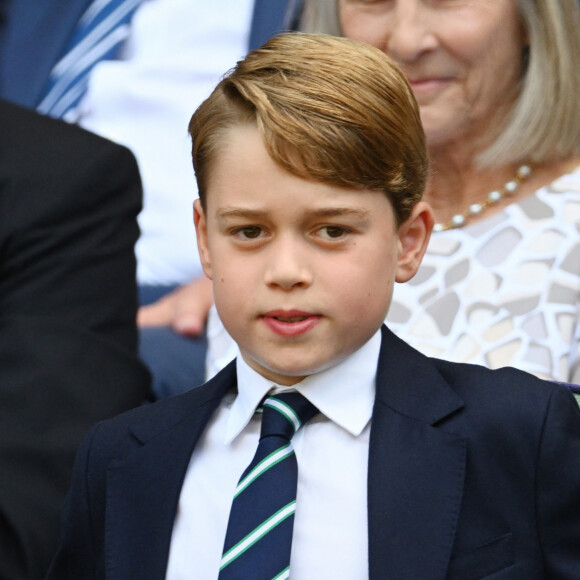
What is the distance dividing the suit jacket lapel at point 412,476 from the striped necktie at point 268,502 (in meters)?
0.07

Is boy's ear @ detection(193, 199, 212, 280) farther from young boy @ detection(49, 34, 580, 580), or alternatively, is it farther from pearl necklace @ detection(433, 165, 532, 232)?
pearl necklace @ detection(433, 165, 532, 232)

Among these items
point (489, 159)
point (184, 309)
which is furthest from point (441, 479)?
point (184, 309)

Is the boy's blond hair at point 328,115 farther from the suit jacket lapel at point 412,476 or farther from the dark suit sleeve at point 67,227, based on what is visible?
the dark suit sleeve at point 67,227

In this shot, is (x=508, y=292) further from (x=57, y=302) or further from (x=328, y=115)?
(x=328, y=115)

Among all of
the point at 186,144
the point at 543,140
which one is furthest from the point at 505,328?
the point at 186,144

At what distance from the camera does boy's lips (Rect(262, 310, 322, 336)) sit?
109 centimetres

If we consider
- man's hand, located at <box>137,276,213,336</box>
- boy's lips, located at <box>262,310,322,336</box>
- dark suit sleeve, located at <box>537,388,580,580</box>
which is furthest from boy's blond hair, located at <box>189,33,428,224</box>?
man's hand, located at <box>137,276,213,336</box>

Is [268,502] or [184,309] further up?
[268,502]

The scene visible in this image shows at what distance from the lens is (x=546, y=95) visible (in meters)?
1.80

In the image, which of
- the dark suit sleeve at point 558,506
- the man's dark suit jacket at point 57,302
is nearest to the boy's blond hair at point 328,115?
the dark suit sleeve at point 558,506

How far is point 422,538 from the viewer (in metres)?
1.09

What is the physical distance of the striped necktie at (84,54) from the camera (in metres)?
2.53

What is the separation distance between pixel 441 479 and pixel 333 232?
9.1 inches

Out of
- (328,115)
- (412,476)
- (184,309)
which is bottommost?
(184,309)
